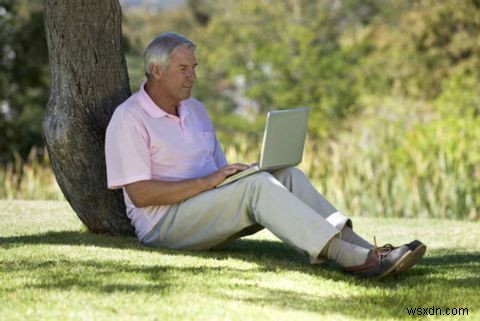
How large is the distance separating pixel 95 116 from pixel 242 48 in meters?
15.5

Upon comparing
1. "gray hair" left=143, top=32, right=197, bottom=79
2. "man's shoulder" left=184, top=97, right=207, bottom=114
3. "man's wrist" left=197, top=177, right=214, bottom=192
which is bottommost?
"man's wrist" left=197, top=177, right=214, bottom=192

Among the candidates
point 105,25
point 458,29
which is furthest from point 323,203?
point 458,29

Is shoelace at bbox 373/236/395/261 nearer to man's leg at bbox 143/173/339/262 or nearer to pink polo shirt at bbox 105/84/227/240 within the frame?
man's leg at bbox 143/173/339/262

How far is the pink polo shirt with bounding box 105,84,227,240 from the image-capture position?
506 centimetres

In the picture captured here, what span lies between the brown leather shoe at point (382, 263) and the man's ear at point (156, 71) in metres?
1.48

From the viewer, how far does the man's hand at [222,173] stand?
192 inches

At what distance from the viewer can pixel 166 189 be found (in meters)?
5.00

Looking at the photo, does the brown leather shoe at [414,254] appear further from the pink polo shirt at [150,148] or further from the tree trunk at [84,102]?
the tree trunk at [84,102]

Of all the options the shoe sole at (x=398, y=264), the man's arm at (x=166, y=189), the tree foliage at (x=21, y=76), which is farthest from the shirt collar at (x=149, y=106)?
the tree foliage at (x=21, y=76)

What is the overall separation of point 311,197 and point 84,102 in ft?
5.04

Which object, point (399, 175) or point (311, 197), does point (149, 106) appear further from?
point (399, 175)

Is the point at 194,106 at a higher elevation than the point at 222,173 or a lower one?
higher

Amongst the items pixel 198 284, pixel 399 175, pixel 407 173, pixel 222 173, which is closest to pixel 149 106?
pixel 222 173

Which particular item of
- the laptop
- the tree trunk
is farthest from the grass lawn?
the laptop
